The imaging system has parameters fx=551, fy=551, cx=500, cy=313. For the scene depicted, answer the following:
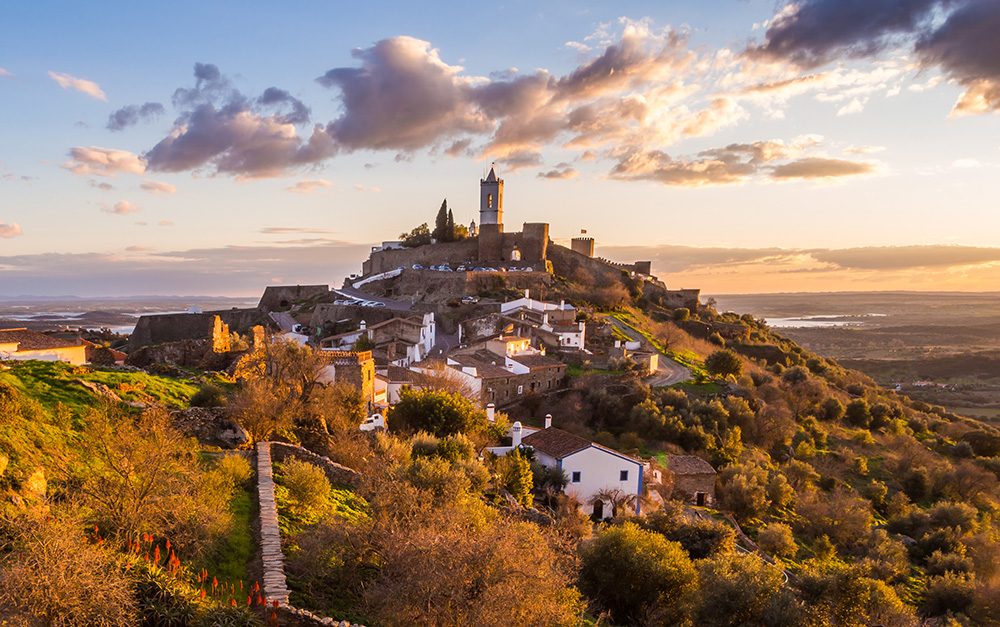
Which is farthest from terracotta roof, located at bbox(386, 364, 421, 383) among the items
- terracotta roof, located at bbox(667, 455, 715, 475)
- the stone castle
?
the stone castle

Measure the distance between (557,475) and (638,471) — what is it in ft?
11.0

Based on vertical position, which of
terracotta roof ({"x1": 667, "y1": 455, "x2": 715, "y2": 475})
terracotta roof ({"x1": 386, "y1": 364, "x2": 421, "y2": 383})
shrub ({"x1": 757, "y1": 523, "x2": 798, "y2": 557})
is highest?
terracotta roof ({"x1": 386, "y1": 364, "x2": 421, "y2": 383})

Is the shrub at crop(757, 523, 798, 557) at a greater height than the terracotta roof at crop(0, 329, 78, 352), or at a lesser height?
lesser

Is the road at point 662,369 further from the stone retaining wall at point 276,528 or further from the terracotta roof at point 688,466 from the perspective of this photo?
the stone retaining wall at point 276,528

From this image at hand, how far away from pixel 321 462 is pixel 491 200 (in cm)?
5486

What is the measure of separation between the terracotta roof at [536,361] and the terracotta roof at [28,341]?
21.0 m

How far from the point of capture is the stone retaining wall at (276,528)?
6.16m

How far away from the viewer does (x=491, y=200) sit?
64562mm

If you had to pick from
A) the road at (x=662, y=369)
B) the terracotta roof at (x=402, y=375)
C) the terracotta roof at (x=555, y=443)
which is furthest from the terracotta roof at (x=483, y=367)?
the road at (x=662, y=369)

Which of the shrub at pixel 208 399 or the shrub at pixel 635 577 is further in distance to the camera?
the shrub at pixel 208 399

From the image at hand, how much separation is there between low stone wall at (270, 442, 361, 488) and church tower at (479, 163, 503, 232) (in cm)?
5298

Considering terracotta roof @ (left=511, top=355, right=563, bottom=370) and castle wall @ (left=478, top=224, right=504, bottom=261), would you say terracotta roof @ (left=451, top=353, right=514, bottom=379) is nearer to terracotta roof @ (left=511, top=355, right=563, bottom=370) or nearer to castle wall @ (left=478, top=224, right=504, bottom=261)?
terracotta roof @ (left=511, top=355, right=563, bottom=370)

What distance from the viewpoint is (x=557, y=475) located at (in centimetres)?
2039

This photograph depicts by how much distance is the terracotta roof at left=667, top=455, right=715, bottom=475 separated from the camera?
23.3 metres
